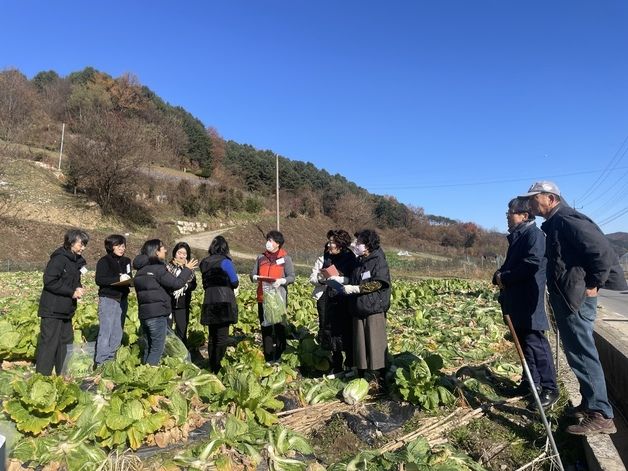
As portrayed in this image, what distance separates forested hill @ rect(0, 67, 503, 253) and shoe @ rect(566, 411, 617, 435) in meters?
→ 34.0

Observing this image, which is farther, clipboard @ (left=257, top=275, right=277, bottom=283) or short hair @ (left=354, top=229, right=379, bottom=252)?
clipboard @ (left=257, top=275, right=277, bottom=283)

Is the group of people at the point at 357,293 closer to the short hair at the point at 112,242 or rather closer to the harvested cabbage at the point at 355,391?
the short hair at the point at 112,242

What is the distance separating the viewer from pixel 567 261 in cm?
365

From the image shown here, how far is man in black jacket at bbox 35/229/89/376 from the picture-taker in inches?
196

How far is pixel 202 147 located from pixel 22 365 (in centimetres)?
5369

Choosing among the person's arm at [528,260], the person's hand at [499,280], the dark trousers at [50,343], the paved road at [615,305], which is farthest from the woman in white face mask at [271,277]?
the paved road at [615,305]

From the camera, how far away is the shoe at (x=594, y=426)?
11.5 feet

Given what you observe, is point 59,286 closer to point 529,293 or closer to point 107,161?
point 529,293

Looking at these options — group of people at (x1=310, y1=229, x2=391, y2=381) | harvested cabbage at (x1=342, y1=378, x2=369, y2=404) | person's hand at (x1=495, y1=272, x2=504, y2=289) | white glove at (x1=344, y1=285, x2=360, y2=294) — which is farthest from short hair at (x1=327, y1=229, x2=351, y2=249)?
person's hand at (x1=495, y1=272, x2=504, y2=289)

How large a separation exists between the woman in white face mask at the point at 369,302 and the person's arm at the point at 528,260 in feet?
3.77

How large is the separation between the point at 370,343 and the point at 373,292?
20.6 inches

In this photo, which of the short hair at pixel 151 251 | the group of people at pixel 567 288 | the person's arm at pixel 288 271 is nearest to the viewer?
the group of people at pixel 567 288

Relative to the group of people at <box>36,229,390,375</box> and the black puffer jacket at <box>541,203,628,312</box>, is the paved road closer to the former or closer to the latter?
the group of people at <box>36,229,390,375</box>

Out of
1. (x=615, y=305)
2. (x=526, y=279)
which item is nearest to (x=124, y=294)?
(x=526, y=279)
